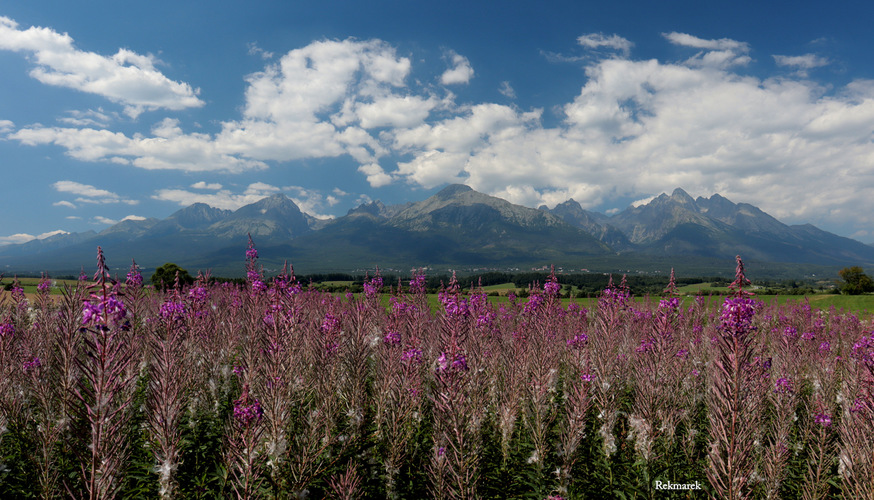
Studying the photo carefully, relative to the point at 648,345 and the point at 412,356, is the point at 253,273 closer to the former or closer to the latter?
the point at 412,356

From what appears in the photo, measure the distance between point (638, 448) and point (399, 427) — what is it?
15.4 feet

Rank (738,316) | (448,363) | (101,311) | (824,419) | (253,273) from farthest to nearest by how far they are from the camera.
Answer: (253,273)
(824,419)
(448,363)
(738,316)
(101,311)

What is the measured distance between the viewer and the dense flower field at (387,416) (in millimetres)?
4176

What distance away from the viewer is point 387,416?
691 cm

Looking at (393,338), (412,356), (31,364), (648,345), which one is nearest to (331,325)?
(393,338)

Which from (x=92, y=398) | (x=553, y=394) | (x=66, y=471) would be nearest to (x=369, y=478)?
(x=92, y=398)

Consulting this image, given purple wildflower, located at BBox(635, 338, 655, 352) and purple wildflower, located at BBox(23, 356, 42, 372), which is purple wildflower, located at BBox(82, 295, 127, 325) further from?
purple wildflower, located at BBox(635, 338, 655, 352)

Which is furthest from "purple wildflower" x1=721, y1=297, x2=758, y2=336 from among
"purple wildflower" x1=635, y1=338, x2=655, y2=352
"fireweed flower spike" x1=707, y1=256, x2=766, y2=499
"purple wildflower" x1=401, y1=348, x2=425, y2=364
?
"purple wildflower" x1=401, y1=348, x2=425, y2=364

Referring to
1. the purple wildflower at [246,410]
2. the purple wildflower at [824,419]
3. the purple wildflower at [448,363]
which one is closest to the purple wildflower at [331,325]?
the purple wildflower at [246,410]

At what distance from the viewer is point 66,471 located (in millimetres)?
6184

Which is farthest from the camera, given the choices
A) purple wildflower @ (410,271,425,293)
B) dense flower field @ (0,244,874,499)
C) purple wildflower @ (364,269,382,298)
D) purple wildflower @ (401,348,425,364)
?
purple wildflower @ (364,269,382,298)

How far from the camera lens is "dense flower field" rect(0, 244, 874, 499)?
4.18 m

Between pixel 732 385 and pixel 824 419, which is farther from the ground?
pixel 732 385

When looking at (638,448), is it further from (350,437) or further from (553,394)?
(350,437)
